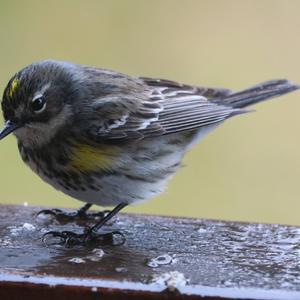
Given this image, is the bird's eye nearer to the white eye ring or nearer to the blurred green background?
the white eye ring

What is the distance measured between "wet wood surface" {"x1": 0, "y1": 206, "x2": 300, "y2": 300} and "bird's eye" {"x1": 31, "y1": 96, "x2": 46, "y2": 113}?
1.74 ft

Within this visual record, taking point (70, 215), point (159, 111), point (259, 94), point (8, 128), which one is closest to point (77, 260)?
point (70, 215)

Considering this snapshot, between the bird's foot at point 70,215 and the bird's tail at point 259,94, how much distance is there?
1.20 m

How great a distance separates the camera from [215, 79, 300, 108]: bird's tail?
5500mm

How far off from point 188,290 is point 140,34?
7.75 meters

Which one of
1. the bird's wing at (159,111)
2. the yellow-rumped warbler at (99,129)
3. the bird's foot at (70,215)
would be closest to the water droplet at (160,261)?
the yellow-rumped warbler at (99,129)

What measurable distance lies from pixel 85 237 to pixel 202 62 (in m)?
6.05

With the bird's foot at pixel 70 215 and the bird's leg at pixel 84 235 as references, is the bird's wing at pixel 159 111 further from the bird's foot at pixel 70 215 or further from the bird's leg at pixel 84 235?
the bird's leg at pixel 84 235

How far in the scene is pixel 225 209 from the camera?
791 centimetres

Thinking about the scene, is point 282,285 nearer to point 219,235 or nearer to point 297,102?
point 219,235

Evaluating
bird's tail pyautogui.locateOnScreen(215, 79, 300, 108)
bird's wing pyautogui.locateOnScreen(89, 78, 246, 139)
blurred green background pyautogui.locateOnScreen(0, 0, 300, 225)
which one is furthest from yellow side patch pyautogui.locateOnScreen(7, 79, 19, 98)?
blurred green background pyautogui.locateOnScreen(0, 0, 300, 225)

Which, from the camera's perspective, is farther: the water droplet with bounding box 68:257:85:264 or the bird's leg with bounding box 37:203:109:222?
the bird's leg with bounding box 37:203:109:222

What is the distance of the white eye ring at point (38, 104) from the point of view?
463 centimetres

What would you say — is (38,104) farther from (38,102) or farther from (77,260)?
(77,260)
